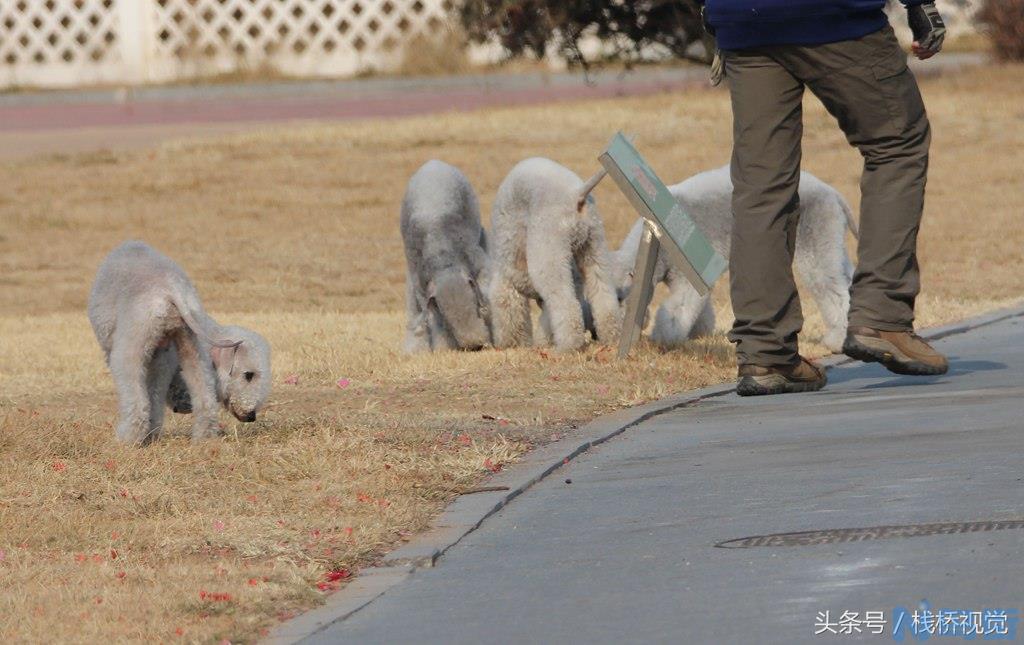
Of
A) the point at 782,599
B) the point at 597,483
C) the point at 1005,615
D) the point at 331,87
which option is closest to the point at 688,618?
the point at 782,599

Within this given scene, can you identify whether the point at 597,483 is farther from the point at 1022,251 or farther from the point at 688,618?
the point at 1022,251

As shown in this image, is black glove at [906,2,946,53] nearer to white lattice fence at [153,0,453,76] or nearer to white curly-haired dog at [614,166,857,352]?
white curly-haired dog at [614,166,857,352]

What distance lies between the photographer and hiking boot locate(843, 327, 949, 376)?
7793 millimetres

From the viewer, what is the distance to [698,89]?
84.8 feet

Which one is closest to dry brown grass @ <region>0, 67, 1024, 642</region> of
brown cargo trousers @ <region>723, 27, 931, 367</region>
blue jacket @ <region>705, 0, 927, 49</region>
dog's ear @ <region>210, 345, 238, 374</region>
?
dog's ear @ <region>210, 345, 238, 374</region>

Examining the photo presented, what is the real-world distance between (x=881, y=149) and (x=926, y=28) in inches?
18.9

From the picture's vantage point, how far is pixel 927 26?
7688 millimetres

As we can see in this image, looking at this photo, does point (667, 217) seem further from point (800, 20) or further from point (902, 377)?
point (800, 20)

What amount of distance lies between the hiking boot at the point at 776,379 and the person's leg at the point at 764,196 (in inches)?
3.8

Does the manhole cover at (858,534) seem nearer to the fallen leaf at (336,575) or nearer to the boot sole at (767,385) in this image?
the fallen leaf at (336,575)

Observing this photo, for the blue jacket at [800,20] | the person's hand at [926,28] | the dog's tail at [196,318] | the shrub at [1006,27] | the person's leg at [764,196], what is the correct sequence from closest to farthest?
1. the dog's tail at [196,318]
2. the blue jacket at [800,20]
3. the person's hand at [926,28]
4. the person's leg at [764,196]
5. the shrub at [1006,27]

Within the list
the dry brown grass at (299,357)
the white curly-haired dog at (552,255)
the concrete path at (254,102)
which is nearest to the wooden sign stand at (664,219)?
the dry brown grass at (299,357)

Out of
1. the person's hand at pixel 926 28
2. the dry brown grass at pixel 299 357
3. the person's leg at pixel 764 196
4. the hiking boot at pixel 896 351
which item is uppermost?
the person's hand at pixel 926 28

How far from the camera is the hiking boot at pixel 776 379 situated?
7.96m
